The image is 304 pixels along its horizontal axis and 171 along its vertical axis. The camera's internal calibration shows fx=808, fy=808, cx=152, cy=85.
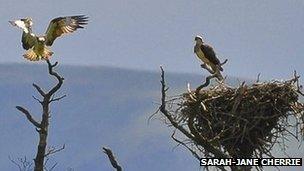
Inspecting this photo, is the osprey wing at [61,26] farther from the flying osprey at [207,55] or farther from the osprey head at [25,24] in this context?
the flying osprey at [207,55]

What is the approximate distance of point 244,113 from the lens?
1349 centimetres

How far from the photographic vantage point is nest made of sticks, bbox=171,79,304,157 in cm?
1330

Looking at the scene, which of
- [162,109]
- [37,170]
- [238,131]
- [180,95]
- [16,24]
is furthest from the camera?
[16,24]

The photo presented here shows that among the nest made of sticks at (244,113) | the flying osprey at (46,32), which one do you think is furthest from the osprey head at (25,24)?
the nest made of sticks at (244,113)

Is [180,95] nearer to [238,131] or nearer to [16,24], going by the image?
[238,131]

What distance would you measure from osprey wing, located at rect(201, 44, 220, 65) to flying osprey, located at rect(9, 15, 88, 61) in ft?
8.36

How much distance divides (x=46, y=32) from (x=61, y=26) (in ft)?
1.13

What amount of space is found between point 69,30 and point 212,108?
3.57 meters

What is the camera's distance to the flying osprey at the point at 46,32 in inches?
613

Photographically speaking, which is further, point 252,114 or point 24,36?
point 24,36

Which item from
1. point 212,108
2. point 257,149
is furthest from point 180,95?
point 257,149

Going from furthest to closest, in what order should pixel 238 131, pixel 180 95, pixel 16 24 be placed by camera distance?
pixel 16 24, pixel 180 95, pixel 238 131

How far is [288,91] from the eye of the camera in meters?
14.0

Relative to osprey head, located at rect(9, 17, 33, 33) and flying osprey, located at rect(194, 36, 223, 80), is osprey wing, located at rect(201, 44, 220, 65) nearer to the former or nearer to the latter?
flying osprey, located at rect(194, 36, 223, 80)
